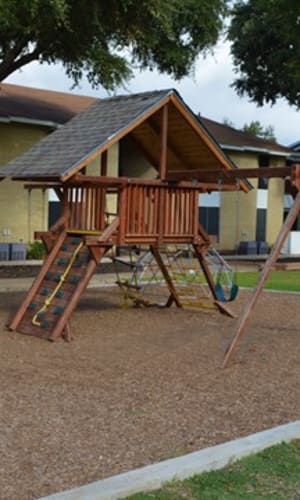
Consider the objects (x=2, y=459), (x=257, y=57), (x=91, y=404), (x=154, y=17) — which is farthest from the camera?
(x=257, y=57)

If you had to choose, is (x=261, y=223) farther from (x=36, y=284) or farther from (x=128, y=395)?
(x=128, y=395)

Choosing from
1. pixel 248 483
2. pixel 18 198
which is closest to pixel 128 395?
pixel 248 483

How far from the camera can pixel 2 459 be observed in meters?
5.48

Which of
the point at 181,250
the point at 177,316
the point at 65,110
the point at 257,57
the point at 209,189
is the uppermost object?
the point at 257,57

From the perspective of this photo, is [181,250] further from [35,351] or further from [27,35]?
[27,35]

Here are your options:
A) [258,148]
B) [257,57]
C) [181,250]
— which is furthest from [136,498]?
[257,57]

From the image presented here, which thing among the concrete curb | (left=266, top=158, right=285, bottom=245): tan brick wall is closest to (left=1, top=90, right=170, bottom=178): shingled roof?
the concrete curb

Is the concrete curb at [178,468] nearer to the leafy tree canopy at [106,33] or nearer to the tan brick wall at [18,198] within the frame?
the leafy tree canopy at [106,33]

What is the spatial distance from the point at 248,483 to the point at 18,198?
22.5 meters

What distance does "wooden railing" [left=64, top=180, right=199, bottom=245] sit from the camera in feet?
38.4

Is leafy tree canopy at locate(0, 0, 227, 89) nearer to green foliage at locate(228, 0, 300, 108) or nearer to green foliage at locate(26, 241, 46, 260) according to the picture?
green foliage at locate(26, 241, 46, 260)

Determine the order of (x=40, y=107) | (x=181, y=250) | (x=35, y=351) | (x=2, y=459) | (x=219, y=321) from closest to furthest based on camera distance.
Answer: (x=2, y=459) < (x=35, y=351) < (x=219, y=321) < (x=181, y=250) < (x=40, y=107)

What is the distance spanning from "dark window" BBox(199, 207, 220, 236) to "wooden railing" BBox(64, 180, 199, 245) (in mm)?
20094

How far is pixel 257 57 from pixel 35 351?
31.1 meters
